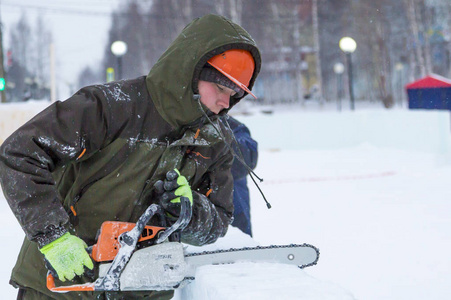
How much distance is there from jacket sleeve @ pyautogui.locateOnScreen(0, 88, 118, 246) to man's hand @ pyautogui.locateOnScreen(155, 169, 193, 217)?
1.15 feet

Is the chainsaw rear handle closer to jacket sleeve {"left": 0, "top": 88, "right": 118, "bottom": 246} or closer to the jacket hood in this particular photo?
jacket sleeve {"left": 0, "top": 88, "right": 118, "bottom": 246}

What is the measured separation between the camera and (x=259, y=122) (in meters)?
14.9

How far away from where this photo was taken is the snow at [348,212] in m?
2.06

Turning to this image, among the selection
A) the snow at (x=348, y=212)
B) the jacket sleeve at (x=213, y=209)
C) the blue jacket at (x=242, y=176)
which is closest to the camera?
the snow at (x=348, y=212)

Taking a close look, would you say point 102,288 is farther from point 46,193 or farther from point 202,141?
point 202,141

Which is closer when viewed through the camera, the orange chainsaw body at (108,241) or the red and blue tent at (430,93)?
the orange chainsaw body at (108,241)

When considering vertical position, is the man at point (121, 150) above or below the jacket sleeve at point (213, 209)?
above

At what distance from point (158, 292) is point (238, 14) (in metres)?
26.6

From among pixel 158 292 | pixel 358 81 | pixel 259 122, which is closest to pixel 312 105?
pixel 358 81

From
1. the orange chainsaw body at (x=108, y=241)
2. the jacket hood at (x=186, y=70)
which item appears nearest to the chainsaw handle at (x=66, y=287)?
the orange chainsaw body at (x=108, y=241)

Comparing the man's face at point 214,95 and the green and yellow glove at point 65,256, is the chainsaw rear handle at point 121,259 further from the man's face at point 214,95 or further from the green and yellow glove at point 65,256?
the man's face at point 214,95

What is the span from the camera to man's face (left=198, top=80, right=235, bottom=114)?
2309mm

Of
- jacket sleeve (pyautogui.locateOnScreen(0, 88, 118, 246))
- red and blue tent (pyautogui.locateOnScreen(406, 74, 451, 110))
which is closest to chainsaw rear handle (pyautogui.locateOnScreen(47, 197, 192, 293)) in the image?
jacket sleeve (pyautogui.locateOnScreen(0, 88, 118, 246))

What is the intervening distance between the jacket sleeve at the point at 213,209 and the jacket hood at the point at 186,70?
13.7 inches
